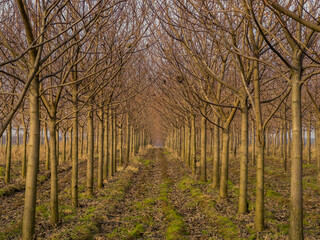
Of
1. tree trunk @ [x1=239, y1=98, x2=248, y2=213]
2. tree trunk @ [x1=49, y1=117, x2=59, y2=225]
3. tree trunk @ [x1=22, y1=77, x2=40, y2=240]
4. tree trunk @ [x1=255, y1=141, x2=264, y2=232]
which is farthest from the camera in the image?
tree trunk @ [x1=239, y1=98, x2=248, y2=213]

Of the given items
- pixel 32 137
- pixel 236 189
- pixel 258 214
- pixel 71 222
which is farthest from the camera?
pixel 236 189


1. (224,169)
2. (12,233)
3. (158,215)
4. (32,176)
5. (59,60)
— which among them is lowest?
(158,215)

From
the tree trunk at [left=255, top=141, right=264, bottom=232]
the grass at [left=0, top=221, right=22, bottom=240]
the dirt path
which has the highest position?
the tree trunk at [left=255, top=141, right=264, bottom=232]

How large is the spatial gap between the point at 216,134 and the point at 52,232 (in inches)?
300

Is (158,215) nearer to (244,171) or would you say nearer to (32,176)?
(244,171)

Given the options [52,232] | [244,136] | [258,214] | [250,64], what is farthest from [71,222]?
[250,64]

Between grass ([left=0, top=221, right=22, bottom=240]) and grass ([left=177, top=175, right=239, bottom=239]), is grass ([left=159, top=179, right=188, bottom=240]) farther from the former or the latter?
grass ([left=0, top=221, right=22, bottom=240])

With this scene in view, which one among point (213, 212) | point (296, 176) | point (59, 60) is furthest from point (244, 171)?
point (59, 60)

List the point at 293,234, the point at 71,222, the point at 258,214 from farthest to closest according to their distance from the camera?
the point at 71,222, the point at 258,214, the point at 293,234

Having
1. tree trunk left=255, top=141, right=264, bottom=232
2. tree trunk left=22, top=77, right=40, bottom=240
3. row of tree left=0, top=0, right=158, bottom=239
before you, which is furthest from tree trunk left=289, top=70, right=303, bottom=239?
tree trunk left=22, top=77, right=40, bottom=240

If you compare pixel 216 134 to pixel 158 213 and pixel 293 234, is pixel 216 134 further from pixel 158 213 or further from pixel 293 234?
pixel 293 234

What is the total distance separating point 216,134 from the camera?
11867mm

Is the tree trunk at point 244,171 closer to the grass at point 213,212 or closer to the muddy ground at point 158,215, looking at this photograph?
the muddy ground at point 158,215

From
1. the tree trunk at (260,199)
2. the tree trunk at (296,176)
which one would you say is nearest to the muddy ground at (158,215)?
the tree trunk at (260,199)
